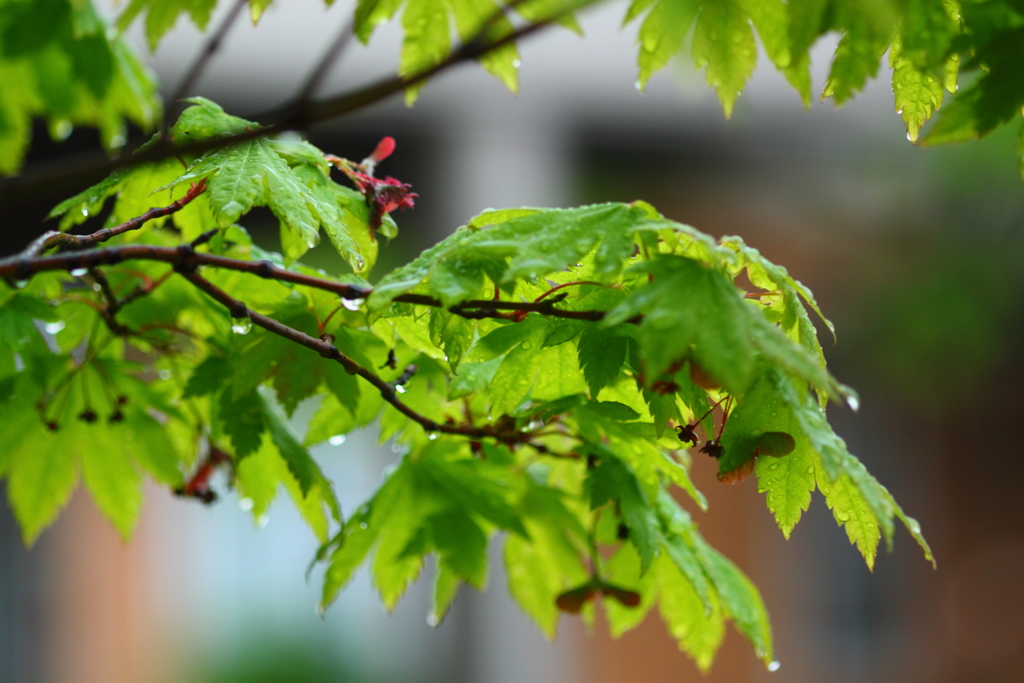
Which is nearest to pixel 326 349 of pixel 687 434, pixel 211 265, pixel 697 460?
pixel 211 265

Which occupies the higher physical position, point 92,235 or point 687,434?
point 92,235

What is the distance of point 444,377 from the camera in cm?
A: 95

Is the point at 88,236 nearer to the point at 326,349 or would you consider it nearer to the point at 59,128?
the point at 326,349

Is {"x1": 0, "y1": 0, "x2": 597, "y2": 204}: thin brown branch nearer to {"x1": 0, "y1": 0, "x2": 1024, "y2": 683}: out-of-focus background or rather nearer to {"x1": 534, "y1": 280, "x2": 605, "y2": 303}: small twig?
{"x1": 534, "y1": 280, "x2": 605, "y2": 303}: small twig

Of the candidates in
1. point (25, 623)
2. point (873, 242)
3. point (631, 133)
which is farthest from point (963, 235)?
point (25, 623)

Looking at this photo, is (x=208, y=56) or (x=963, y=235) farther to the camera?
(x=963, y=235)

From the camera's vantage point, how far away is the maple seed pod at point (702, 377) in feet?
1.97

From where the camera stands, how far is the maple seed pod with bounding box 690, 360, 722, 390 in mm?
A: 602

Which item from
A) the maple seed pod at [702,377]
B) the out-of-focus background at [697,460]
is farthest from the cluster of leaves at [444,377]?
the out-of-focus background at [697,460]

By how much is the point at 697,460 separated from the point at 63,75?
369 cm

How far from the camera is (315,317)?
0.87 metres

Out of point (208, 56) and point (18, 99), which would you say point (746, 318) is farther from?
point (18, 99)

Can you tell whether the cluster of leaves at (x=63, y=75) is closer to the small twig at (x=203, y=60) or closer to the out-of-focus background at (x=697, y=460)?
the small twig at (x=203, y=60)

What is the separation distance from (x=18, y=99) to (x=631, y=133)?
375cm
